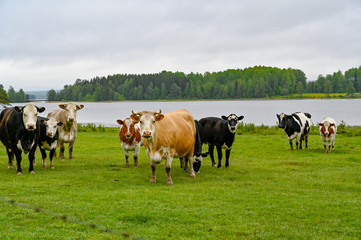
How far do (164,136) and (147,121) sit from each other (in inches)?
30.3

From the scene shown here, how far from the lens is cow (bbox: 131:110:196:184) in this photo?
37.1 feet

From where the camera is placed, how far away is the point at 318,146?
894 inches

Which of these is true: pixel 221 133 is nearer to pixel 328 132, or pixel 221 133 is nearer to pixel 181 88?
pixel 328 132

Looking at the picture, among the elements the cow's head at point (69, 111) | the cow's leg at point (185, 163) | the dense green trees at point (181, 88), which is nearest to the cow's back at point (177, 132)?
the cow's leg at point (185, 163)

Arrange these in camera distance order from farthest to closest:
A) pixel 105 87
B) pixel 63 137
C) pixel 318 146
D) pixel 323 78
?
pixel 323 78
pixel 105 87
pixel 318 146
pixel 63 137

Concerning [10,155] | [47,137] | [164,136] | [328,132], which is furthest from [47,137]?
[328,132]

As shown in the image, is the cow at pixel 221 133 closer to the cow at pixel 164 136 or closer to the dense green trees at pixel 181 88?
the cow at pixel 164 136

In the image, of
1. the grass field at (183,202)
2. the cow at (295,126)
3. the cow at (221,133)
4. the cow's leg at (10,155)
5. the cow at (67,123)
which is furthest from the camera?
the cow at (295,126)

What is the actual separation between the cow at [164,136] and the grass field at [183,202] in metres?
0.82

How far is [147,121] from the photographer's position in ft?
37.0

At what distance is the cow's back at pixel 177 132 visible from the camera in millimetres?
11680

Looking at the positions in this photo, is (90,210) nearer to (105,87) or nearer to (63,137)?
(63,137)

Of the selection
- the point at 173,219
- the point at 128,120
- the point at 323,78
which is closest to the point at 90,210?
the point at 173,219

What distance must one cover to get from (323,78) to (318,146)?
17160cm
